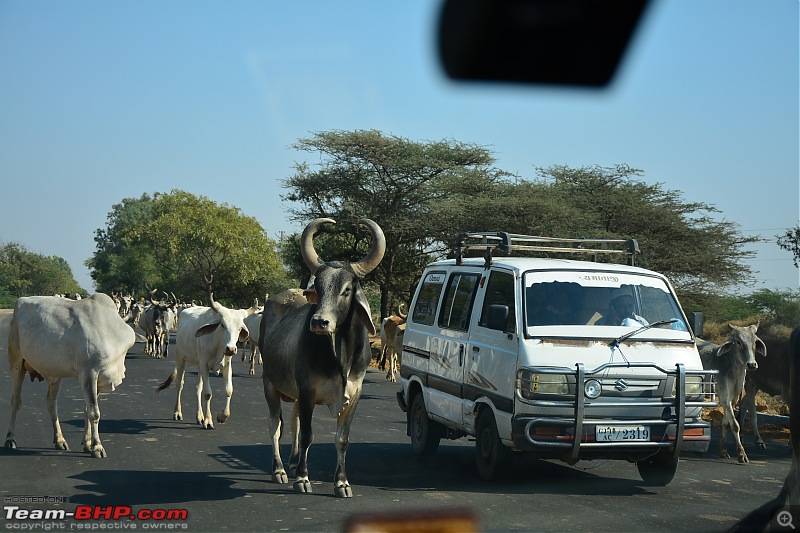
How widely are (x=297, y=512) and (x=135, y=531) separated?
1.39 m

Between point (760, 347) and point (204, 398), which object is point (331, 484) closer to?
point (204, 398)

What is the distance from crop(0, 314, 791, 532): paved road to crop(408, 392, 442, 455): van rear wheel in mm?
144

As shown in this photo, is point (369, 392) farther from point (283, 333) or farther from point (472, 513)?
point (472, 513)

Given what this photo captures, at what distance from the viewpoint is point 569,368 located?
9.12 m

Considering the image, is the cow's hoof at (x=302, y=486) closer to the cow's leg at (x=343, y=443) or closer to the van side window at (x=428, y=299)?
the cow's leg at (x=343, y=443)

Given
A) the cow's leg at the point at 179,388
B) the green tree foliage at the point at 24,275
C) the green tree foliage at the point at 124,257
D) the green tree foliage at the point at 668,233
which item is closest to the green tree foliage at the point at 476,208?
the green tree foliage at the point at 668,233

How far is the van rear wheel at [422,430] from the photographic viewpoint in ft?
37.3

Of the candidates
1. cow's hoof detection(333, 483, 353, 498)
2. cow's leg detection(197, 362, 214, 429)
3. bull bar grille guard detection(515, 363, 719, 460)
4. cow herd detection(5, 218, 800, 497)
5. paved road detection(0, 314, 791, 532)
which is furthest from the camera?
cow's leg detection(197, 362, 214, 429)

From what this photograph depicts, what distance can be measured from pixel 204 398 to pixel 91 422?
274 cm

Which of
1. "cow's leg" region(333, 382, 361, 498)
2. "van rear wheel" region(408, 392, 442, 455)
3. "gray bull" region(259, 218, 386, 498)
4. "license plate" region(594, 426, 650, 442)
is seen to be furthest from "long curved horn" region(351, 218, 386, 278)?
"license plate" region(594, 426, 650, 442)

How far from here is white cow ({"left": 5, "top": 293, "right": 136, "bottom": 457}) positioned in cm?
1119

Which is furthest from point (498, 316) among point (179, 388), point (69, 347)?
point (179, 388)

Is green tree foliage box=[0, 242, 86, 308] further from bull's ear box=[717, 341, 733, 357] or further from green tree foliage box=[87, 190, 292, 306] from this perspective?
bull's ear box=[717, 341, 733, 357]

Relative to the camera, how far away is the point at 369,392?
63.9 feet
